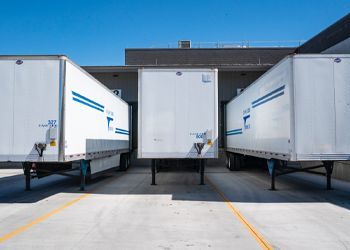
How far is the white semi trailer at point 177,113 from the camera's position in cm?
1052

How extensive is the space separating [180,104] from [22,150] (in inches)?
198

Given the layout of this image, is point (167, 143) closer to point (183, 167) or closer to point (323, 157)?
point (183, 167)

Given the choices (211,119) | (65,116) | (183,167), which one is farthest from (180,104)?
(65,116)

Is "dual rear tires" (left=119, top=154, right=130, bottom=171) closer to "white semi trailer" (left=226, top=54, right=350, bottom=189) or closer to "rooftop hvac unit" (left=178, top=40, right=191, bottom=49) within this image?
"white semi trailer" (left=226, top=54, right=350, bottom=189)

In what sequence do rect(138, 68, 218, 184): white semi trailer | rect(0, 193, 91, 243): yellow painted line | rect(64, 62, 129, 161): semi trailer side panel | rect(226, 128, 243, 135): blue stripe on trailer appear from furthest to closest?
rect(226, 128, 243, 135): blue stripe on trailer
rect(138, 68, 218, 184): white semi trailer
rect(64, 62, 129, 161): semi trailer side panel
rect(0, 193, 91, 243): yellow painted line

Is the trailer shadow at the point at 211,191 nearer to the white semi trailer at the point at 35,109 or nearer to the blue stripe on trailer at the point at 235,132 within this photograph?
the white semi trailer at the point at 35,109

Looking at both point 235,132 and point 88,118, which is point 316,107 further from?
point 235,132

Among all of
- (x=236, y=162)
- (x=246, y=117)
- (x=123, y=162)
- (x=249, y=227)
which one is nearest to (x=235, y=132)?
(x=236, y=162)

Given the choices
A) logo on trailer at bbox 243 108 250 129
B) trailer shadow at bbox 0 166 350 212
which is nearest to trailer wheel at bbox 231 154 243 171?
logo on trailer at bbox 243 108 250 129

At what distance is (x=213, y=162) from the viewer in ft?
72.1

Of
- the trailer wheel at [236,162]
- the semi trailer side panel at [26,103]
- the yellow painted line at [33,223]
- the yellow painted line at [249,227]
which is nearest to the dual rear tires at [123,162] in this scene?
the trailer wheel at [236,162]

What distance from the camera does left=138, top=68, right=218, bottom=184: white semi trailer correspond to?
10523 mm

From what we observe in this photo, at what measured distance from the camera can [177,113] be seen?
34.8 ft

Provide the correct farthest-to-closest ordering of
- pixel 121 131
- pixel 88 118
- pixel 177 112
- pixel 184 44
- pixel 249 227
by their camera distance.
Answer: pixel 184 44 < pixel 121 131 < pixel 177 112 < pixel 88 118 < pixel 249 227
